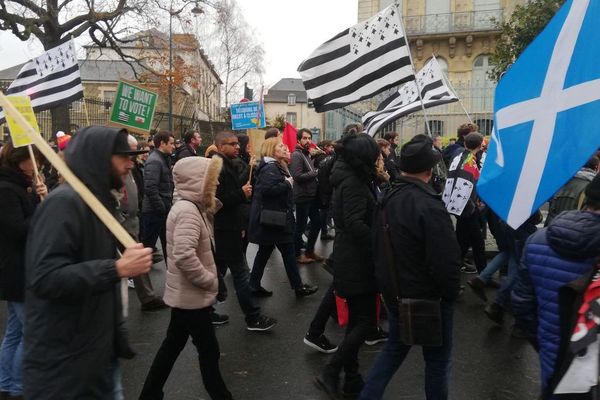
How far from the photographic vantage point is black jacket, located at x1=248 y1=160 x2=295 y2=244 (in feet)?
19.0

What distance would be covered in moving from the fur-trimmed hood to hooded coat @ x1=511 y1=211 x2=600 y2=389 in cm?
202

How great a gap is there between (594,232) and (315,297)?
4.23 metres

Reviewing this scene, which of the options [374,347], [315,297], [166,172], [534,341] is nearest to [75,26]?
[166,172]

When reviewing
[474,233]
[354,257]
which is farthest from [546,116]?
[474,233]

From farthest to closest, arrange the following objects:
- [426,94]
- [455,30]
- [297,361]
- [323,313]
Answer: [455,30]
[426,94]
[323,313]
[297,361]

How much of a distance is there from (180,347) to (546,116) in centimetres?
262

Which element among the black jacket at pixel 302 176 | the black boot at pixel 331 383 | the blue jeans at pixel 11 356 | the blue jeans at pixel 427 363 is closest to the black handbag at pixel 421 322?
the blue jeans at pixel 427 363

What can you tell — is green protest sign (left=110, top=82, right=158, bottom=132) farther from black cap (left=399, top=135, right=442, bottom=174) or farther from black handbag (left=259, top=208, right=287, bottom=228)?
black cap (left=399, top=135, right=442, bottom=174)

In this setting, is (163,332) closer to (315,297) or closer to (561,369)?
(315,297)

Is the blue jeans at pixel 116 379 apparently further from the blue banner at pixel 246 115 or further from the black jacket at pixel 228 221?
the blue banner at pixel 246 115

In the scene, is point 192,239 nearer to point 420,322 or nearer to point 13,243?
point 13,243

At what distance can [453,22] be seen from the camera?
31.3m

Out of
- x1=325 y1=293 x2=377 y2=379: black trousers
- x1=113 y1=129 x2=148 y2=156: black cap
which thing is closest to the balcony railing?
x1=325 y1=293 x2=377 y2=379: black trousers

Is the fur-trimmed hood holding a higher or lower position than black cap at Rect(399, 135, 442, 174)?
lower
